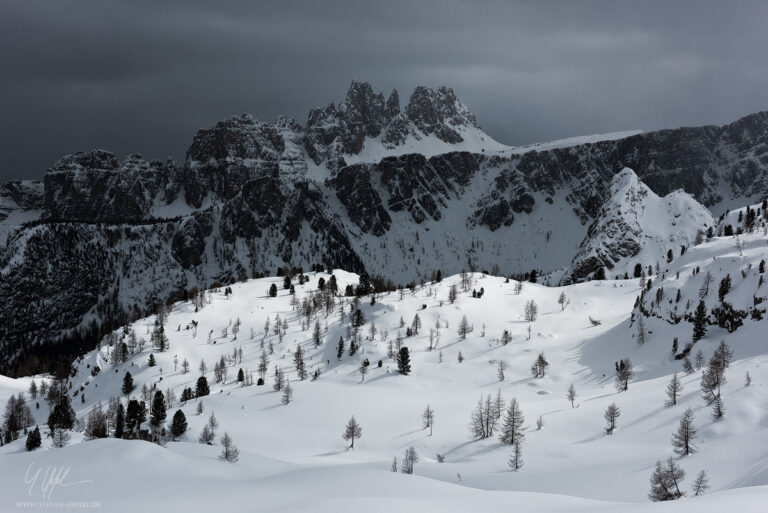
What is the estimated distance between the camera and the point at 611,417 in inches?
3543

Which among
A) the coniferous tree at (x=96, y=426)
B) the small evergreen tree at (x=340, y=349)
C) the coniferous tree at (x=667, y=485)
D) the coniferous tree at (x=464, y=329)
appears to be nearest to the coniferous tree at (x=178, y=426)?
the coniferous tree at (x=96, y=426)

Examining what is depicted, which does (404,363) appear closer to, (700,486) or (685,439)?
(685,439)

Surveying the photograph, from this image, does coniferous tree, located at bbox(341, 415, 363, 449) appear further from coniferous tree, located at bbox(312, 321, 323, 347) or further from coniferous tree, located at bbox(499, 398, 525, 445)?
coniferous tree, located at bbox(312, 321, 323, 347)

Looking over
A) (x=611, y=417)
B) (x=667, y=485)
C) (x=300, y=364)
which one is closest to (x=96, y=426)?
(x=300, y=364)

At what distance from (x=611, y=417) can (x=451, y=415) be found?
41.3 m

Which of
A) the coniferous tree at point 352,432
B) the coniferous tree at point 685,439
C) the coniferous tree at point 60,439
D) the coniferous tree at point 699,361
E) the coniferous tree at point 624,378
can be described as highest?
the coniferous tree at point 685,439

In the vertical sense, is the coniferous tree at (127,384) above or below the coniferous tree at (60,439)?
below

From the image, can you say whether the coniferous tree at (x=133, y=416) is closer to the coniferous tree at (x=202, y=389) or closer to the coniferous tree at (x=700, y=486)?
the coniferous tree at (x=202, y=389)

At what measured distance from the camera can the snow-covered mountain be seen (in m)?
41.6

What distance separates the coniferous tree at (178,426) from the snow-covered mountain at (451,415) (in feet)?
5.46

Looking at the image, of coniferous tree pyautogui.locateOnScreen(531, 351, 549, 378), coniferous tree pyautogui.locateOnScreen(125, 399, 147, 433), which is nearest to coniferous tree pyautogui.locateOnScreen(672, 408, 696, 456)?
coniferous tree pyautogui.locateOnScreen(531, 351, 549, 378)

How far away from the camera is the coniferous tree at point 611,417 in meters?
89.4

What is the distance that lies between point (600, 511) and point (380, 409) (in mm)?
111224
